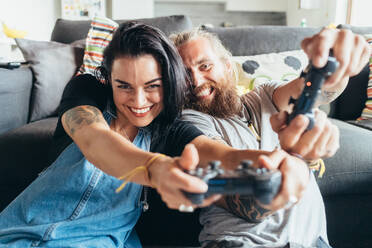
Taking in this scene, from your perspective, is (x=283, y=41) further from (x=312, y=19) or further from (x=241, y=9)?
(x=241, y=9)

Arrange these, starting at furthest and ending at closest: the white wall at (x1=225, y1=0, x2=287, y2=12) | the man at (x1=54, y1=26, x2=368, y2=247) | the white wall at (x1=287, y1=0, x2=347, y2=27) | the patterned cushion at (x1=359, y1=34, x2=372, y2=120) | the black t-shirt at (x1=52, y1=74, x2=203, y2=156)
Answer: the white wall at (x1=225, y1=0, x2=287, y2=12)
the white wall at (x1=287, y1=0, x2=347, y2=27)
the patterned cushion at (x1=359, y1=34, x2=372, y2=120)
the black t-shirt at (x1=52, y1=74, x2=203, y2=156)
the man at (x1=54, y1=26, x2=368, y2=247)

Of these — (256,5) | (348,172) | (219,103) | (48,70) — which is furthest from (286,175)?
(256,5)

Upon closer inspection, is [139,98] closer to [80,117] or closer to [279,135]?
[80,117]

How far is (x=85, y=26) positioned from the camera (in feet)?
6.84

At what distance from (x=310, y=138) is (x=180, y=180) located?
27cm

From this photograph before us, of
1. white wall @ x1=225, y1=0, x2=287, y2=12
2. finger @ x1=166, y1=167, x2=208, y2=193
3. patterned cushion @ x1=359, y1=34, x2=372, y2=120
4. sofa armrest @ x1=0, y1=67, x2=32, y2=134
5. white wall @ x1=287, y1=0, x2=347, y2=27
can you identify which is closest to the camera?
finger @ x1=166, y1=167, x2=208, y2=193

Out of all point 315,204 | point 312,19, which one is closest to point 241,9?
point 312,19

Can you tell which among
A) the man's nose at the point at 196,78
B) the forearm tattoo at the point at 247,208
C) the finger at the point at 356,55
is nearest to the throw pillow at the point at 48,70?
the man's nose at the point at 196,78

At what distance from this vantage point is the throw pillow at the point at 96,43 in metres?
1.79

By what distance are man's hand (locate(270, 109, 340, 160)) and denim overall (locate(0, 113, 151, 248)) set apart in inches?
16.4

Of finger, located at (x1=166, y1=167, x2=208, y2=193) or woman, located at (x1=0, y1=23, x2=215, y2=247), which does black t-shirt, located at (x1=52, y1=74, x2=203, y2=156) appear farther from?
finger, located at (x1=166, y1=167, x2=208, y2=193)

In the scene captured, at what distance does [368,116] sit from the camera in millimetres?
1727

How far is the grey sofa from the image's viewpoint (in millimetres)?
1087

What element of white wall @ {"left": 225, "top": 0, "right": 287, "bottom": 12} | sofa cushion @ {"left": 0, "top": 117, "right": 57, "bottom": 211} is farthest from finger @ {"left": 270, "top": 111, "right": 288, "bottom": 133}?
white wall @ {"left": 225, "top": 0, "right": 287, "bottom": 12}
